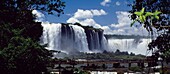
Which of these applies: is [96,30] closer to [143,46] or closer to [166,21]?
[143,46]

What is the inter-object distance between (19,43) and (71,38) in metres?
80.9

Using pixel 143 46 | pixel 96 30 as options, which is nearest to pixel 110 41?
pixel 143 46

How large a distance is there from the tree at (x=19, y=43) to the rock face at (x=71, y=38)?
6371 cm

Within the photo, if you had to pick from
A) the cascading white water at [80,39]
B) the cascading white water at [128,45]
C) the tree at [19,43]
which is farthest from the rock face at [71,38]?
the tree at [19,43]

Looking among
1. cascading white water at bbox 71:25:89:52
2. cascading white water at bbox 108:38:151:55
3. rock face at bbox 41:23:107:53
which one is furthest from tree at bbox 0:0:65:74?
cascading white water at bbox 108:38:151:55

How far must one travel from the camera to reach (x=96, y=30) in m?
115

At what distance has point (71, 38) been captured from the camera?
102m

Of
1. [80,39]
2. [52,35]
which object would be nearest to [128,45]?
[80,39]

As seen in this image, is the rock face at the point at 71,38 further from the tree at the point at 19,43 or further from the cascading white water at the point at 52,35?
the tree at the point at 19,43

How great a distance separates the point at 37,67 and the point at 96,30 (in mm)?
94011

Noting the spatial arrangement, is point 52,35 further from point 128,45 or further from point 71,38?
point 128,45

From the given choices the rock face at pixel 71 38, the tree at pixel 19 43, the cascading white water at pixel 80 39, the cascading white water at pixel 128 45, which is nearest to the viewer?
the tree at pixel 19 43

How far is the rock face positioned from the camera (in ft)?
307

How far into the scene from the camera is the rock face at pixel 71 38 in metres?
93.5
